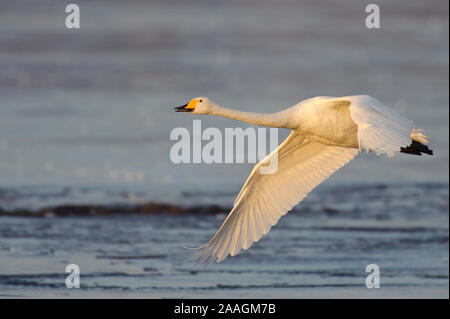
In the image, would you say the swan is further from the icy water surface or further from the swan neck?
the icy water surface

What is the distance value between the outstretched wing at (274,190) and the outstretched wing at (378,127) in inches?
88.7

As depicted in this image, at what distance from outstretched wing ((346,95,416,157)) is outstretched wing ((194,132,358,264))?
2252 mm

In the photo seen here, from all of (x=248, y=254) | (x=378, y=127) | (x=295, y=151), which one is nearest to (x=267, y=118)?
(x=295, y=151)

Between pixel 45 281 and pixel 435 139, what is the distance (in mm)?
15550

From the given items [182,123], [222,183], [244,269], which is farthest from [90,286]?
[182,123]

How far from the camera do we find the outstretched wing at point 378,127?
11117mm

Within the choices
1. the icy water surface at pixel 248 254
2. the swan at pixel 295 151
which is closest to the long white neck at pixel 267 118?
the swan at pixel 295 151

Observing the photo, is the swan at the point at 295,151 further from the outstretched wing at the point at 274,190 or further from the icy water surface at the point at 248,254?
the icy water surface at the point at 248,254

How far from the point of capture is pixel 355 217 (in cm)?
2267

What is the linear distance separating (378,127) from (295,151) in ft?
11.2

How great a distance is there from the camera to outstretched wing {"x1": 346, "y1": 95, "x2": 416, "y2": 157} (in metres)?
11.1

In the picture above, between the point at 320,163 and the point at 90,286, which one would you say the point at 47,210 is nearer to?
the point at 90,286

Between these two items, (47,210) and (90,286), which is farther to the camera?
(47,210)

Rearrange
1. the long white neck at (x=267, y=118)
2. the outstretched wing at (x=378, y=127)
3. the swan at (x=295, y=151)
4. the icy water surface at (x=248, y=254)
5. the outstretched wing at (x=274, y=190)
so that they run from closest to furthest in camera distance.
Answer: the outstretched wing at (x=378, y=127), the swan at (x=295, y=151), the long white neck at (x=267, y=118), the outstretched wing at (x=274, y=190), the icy water surface at (x=248, y=254)
